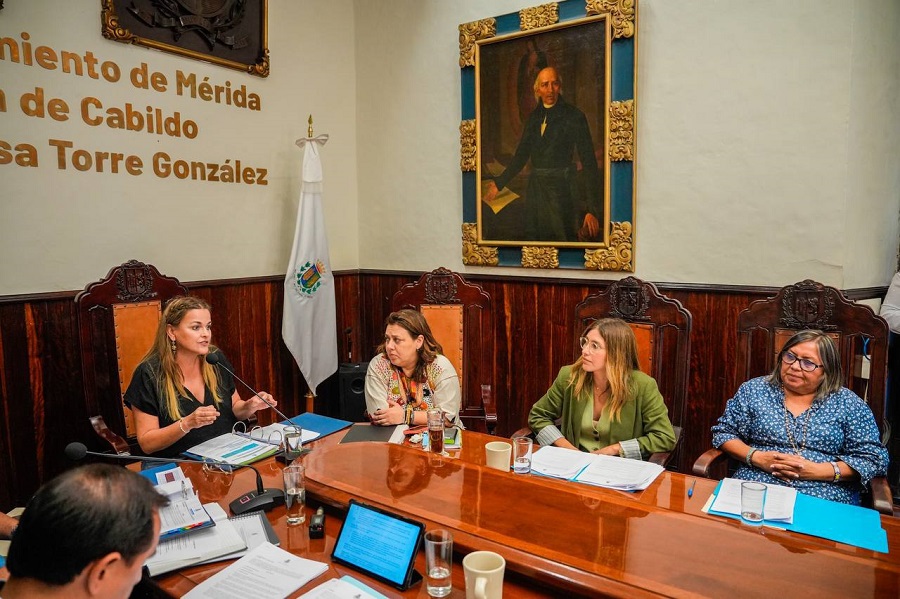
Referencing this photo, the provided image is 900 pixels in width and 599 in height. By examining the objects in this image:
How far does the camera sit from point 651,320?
2.90m

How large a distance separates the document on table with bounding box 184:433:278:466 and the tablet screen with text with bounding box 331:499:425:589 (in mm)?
732

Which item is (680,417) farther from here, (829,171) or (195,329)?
(195,329)

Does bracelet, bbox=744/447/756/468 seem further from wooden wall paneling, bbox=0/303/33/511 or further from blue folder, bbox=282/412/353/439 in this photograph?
wooden wall paneling, bbox=0/303/33/511

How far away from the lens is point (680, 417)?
273 cm

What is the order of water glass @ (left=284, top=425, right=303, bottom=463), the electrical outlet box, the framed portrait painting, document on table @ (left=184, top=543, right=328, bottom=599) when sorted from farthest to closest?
the framed portrait painting
the electrical outlet box
water glass @ (left=284, top=425, right=303, bottom=463)
document on table @ (left=184, top=543, right=328, bottom=599)

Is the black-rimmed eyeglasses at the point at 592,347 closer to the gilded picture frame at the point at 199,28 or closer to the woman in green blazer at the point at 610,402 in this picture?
the woman in green blazer at the point at 610,402

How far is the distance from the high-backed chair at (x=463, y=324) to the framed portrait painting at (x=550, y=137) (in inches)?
27.4

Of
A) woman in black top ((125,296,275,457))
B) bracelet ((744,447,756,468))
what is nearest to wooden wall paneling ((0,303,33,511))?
woman in black top ((125,296,275,457))

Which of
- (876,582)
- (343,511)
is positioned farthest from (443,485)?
(876,582)

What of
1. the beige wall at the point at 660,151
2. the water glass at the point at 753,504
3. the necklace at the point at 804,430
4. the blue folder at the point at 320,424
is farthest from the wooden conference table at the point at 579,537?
the beige wall at the point at 660,151

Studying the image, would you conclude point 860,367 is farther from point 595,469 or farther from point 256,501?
point 256,501

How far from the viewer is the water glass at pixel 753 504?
1.53 m

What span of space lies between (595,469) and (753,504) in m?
0.51

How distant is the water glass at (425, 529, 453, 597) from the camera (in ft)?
4.21
